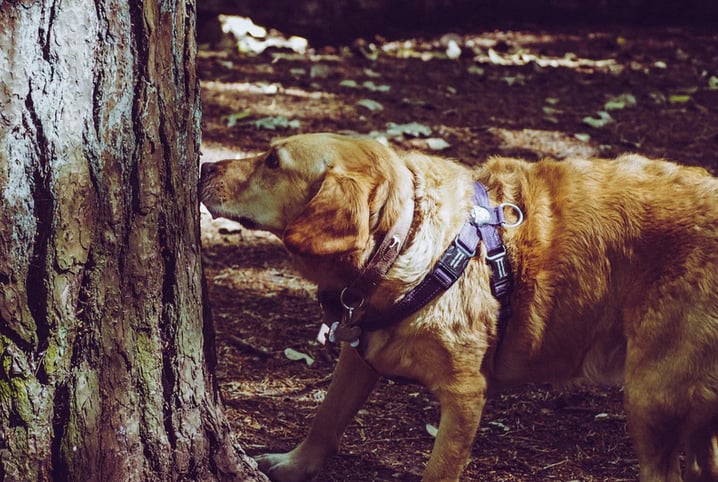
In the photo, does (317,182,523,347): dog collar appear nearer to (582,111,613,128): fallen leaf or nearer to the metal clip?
the metal clip

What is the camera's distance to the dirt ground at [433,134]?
4082mm

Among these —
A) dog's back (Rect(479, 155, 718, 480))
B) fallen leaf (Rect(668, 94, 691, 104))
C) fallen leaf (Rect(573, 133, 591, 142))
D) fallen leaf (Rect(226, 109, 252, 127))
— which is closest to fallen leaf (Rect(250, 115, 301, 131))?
fallen leaf (Rect(226, 109, 252, 127))

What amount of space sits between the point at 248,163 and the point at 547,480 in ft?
5.91

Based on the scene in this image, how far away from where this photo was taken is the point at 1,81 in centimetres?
250

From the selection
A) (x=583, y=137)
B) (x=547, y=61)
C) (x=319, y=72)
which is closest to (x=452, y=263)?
(x=583, y=137)

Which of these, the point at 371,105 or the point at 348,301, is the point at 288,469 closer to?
the point at 348,301

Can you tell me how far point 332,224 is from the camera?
3258 mm

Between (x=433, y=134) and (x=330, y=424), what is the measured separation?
423 centimetres

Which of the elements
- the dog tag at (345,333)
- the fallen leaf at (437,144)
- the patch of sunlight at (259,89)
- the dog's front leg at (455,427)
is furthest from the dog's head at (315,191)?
the patch of sunlight at (259,89)

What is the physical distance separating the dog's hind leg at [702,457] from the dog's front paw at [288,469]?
1533 mm

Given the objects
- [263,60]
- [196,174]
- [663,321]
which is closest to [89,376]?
[196,174]

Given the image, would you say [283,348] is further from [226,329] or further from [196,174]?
[196,174]

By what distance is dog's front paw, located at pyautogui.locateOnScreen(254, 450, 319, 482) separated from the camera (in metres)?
3.74

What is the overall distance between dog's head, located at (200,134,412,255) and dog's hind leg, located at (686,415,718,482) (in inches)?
62.1
